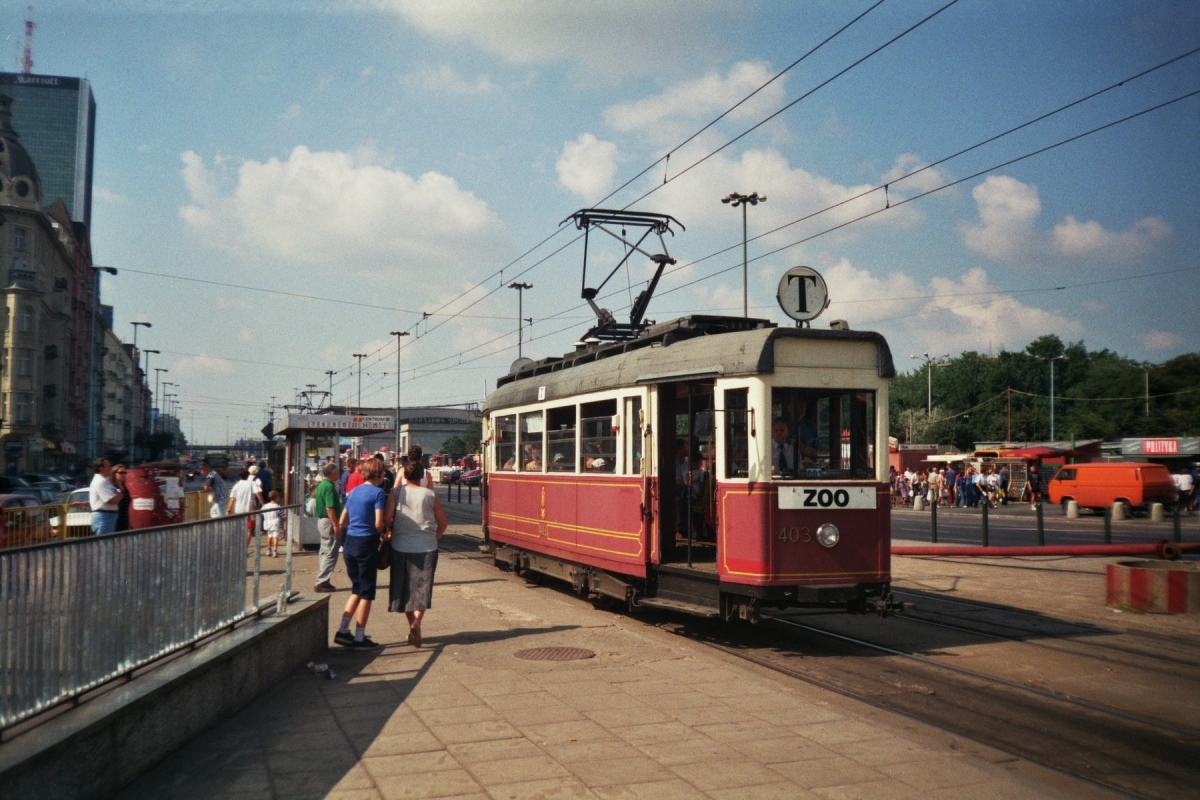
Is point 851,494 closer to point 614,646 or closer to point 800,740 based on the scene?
point 614,646

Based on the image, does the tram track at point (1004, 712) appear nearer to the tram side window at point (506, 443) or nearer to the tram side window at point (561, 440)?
the tram side window at point (561, 440)

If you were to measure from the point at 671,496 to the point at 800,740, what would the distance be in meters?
4.83

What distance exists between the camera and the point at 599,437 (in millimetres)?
12078

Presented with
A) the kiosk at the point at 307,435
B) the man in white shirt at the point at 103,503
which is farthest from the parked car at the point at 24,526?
the kiosk at the point at 307,435

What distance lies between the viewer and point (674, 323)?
11555mm

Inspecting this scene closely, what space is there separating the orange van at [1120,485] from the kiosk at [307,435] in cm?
2717

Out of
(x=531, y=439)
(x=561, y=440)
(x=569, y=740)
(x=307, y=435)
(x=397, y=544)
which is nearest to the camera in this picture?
(x=569, y=740)

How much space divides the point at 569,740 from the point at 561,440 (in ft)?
24.0

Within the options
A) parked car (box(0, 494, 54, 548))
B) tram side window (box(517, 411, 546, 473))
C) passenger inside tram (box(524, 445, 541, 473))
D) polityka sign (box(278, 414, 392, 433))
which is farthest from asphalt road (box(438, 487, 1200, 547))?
parked car (box(0, 494, 54, 548))

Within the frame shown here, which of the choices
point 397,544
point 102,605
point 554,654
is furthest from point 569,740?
point 397,544

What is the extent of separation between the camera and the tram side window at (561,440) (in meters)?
13.0

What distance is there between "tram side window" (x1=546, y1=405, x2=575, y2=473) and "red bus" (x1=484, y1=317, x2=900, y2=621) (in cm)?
4

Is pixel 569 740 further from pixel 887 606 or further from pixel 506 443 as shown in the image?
pixel 506 443

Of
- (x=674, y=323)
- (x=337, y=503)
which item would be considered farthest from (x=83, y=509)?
(x=674, y=323)
